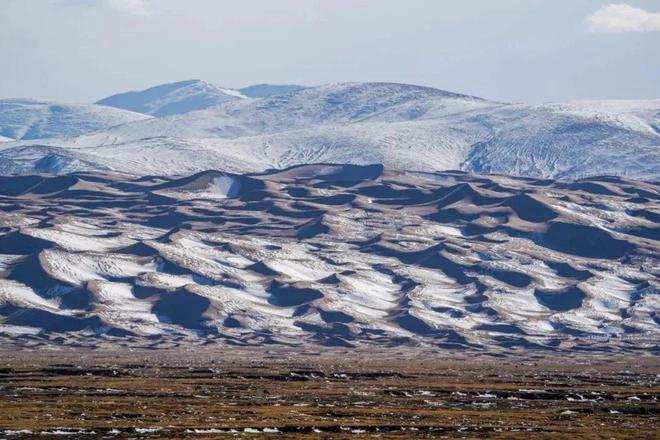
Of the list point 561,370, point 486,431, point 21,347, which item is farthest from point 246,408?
point 21,347

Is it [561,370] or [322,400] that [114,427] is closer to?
[322,400]

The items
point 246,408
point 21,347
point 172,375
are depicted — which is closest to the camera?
point 246,408

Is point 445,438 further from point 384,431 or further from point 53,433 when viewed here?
point 53,433

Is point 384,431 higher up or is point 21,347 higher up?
point 384,431

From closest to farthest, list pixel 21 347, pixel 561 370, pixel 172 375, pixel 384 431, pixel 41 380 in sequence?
pixel 384 431
pixel 41 380
pixel 172 375
pixel 561 370
pixel 21 347

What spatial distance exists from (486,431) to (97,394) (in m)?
31.6

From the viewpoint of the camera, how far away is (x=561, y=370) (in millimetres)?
141000

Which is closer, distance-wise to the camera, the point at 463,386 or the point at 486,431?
the point at 486,431

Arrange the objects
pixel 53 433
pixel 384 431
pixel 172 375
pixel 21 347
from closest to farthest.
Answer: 1. pixel 53 433
2. pixel 384 431
3. pixel 172 375
4. pixel 21 347

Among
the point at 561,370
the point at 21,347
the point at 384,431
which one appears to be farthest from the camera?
the point at 21,347

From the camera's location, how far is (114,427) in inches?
2450

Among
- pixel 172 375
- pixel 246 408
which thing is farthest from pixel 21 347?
pixel 246 408

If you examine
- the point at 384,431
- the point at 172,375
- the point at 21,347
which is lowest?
the point at 21,347

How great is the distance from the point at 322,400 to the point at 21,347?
367 feet
